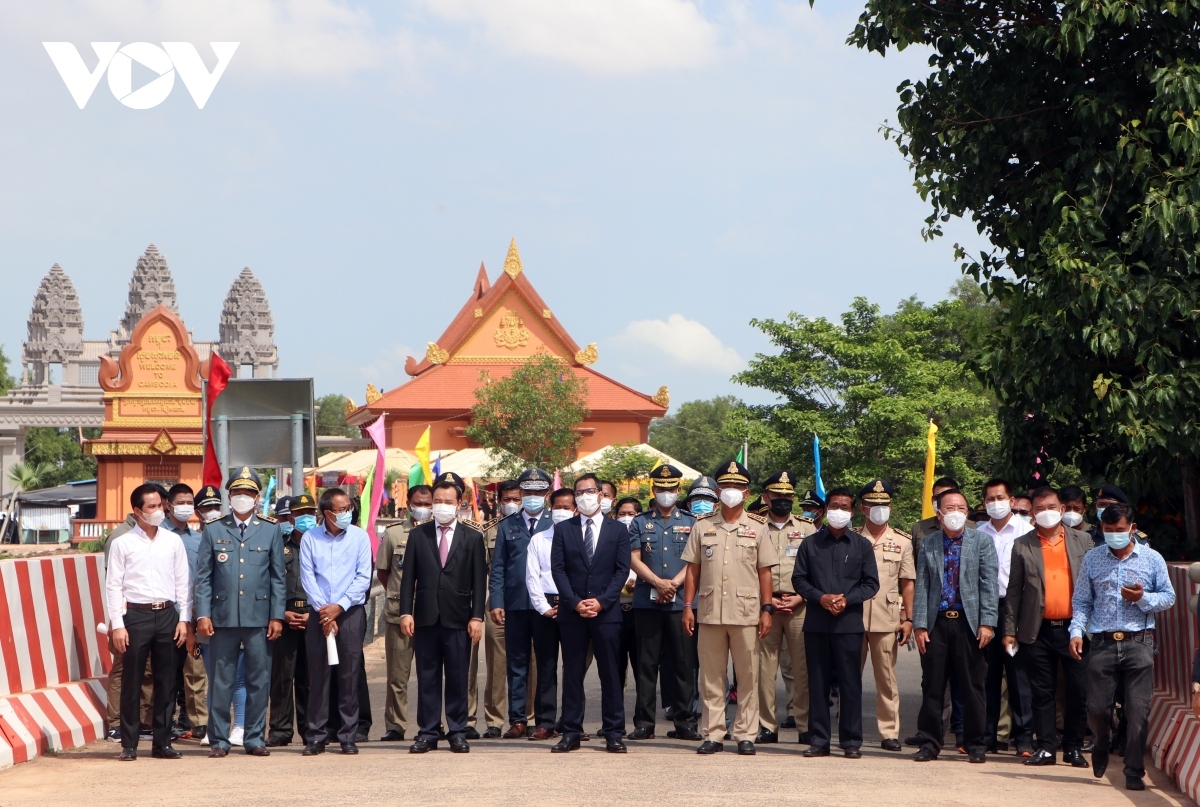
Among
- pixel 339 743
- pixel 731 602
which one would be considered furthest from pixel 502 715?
pixel 731 602

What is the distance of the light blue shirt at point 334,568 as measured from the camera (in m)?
9.88

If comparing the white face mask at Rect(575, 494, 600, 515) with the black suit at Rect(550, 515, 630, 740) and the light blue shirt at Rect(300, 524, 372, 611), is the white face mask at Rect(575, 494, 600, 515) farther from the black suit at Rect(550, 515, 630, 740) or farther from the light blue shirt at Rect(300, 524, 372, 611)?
the light blue shirt at Rect(300, 524, 372, 611)

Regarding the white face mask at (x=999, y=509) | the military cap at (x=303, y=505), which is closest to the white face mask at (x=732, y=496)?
the white face mask at (x=999, y=509)

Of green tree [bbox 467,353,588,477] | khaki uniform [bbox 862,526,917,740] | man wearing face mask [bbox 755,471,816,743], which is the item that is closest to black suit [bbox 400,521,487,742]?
man wearing face mask [bbox 755,471,816,743]

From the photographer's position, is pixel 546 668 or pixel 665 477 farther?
pixel 665 477

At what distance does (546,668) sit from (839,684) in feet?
7.04

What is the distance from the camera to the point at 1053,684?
9703 mm

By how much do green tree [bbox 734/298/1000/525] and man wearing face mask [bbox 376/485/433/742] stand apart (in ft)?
68.8

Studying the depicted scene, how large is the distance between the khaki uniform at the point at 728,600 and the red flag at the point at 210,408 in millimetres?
4576

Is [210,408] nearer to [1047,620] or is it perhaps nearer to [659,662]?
[659,662]

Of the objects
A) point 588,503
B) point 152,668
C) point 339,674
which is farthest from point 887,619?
point 152,668

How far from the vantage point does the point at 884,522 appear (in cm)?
1065

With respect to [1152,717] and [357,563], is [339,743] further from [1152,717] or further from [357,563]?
[1152,717]

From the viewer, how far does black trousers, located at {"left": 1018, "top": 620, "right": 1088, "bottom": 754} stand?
960 cm
